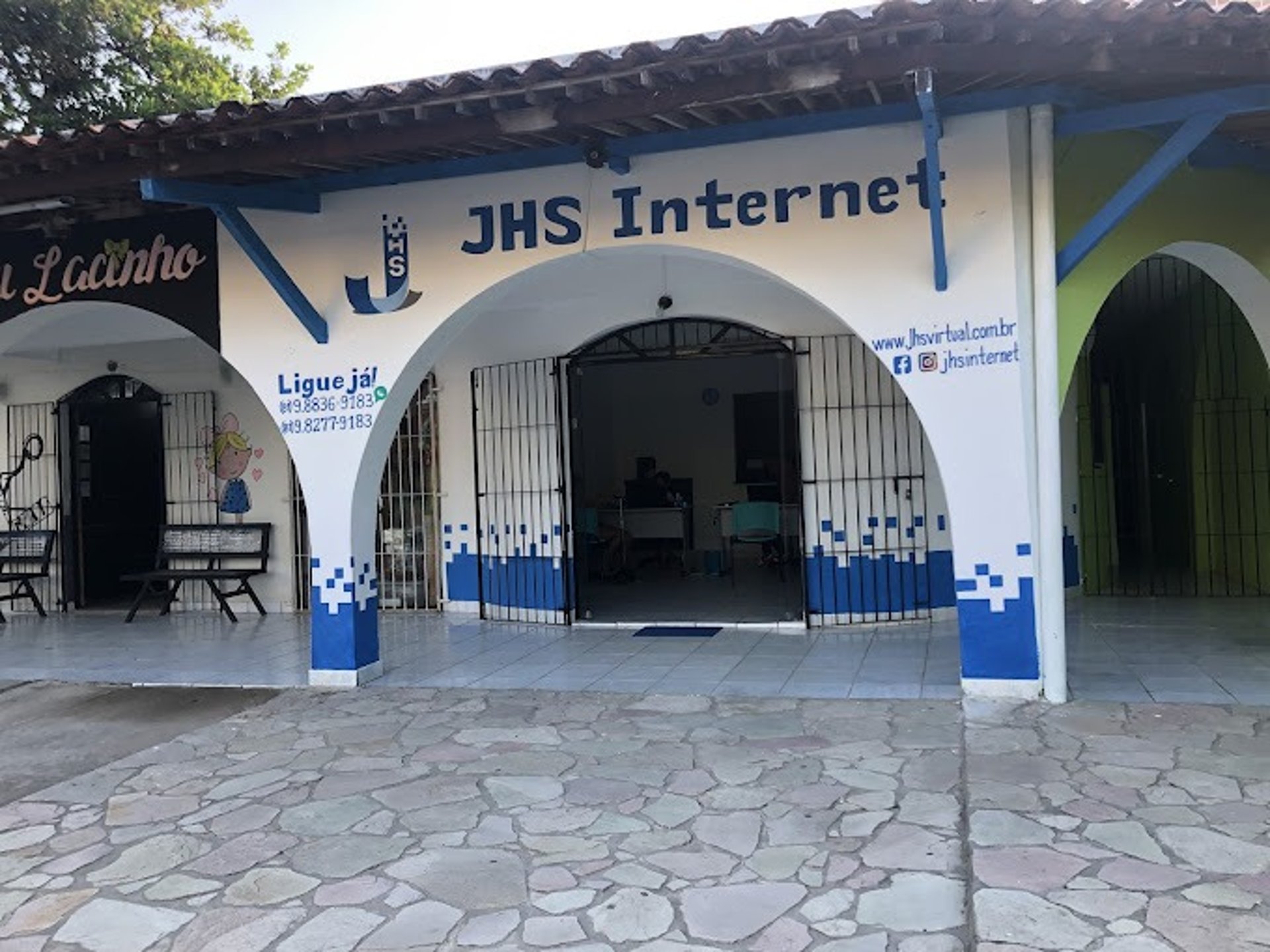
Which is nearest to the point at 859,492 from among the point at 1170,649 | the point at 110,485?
the point at 1170,649

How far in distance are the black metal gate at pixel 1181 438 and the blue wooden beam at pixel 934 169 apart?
445cm

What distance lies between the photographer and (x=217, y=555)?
9.87 meters

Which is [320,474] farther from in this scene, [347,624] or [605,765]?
[605,765]

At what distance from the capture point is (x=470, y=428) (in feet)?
30.4

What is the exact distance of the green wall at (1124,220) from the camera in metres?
5.57

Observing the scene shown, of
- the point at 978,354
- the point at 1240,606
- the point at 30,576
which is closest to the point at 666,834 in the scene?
the point at 978,354

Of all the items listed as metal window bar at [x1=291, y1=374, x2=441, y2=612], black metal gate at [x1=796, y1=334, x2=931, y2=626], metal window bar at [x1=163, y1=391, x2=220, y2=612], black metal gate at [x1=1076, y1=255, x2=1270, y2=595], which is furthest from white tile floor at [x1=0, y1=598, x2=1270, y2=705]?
black metal gate at [x1=1076, y1=255, x2=1270, y2=595]

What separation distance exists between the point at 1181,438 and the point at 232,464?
10.3 metres

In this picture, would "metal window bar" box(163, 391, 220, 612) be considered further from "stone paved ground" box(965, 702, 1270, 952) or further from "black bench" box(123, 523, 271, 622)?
"stone paved ground" box(965, 702, 1270, 952)

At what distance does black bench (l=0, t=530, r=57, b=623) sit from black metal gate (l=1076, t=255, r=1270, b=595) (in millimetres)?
10421

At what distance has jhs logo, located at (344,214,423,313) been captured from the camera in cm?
634

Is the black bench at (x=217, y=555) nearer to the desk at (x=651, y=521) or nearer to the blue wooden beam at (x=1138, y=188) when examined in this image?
the desk at (x=651, y=521)

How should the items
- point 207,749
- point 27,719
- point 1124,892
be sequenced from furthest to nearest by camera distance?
point 27,719, point 207,749, point 1124,892

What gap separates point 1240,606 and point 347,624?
6.97m
